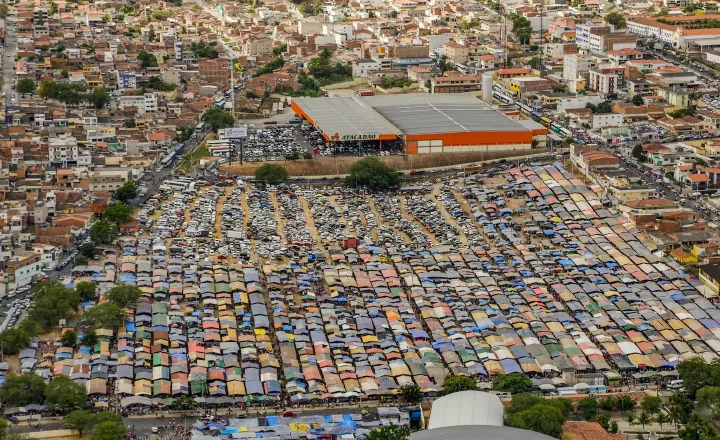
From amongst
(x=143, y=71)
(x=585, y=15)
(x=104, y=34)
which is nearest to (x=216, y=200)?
(x=143, y=71)

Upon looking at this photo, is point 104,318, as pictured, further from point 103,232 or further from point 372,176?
point 372,176

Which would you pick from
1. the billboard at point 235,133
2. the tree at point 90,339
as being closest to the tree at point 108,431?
the tree at point 90,339

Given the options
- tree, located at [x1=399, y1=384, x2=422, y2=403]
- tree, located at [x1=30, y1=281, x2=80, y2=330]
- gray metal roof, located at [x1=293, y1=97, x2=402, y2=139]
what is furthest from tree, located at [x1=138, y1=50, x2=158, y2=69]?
tree, located at [x1=399, y1=384, x2=422, y2=403]

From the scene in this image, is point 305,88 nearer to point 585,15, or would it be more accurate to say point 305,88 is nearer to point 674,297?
point 585,15

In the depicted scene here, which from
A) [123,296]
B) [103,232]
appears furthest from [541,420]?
[103,232]

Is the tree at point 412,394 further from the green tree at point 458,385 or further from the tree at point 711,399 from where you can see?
the tree at point 711,399
